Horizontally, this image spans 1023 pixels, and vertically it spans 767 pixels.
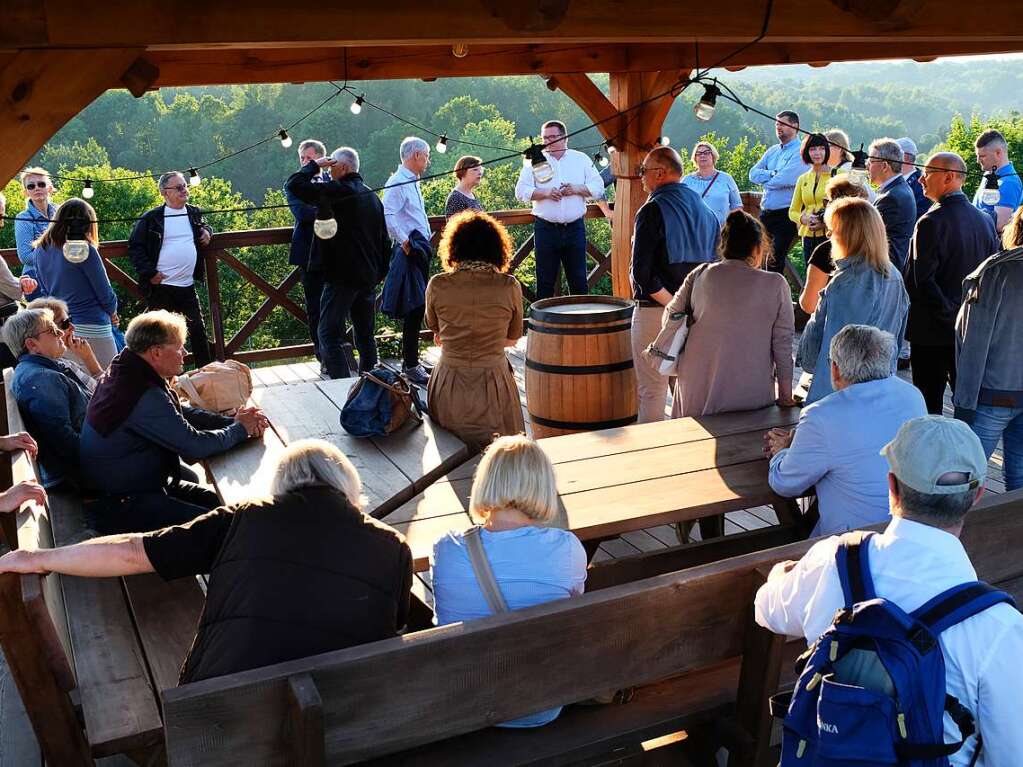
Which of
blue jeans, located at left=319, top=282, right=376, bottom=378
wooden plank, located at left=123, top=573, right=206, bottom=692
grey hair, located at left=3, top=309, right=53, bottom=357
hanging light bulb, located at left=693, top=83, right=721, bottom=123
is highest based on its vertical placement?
hanging light bulb, located at left=693, top=83, right=721, bottom=123

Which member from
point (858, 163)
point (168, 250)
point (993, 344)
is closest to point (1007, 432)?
point (993, 344)

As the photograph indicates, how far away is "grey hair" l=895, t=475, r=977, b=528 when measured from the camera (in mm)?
1591

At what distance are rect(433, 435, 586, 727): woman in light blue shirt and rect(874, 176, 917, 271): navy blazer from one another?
3.55 m

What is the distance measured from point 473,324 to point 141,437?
114 cm

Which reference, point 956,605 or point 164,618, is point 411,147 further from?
point 956,605

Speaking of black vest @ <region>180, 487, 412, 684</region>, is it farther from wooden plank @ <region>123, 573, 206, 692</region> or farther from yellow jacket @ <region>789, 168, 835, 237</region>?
yellow jacket @ <region>789, 168, 835, 237</region>

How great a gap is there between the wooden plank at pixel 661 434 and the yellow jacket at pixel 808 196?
314 cm

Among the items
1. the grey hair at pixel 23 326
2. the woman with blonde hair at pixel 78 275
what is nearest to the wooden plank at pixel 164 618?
the grey hair at pixel 23 326

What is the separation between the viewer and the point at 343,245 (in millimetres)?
5609

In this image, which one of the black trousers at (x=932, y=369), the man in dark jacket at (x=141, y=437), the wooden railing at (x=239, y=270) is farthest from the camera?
the wooden railing at (x=239, y=270)

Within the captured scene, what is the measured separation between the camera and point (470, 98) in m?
44.4

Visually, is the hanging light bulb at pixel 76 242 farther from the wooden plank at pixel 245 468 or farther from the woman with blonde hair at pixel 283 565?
the woman with blonde hair at pixel 283 565

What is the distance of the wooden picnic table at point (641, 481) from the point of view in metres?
2.61

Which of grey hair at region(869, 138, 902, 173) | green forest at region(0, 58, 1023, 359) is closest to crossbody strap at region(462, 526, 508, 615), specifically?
grey hair at region(869, 138, 902, 173)
